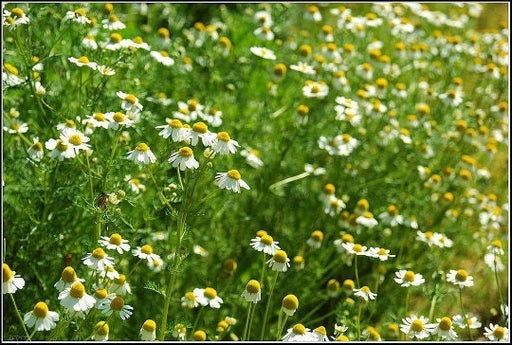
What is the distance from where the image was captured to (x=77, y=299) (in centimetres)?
225

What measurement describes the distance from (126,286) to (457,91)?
2.79m

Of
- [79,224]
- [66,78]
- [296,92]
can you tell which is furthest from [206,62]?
[79,224]

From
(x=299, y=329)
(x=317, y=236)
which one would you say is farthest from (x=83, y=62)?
(x=299, y=329)

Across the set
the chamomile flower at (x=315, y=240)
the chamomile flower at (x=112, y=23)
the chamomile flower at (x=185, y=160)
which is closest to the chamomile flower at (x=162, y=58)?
the chamomile flower at (x=112, y=23)

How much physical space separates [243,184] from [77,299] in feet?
2.23

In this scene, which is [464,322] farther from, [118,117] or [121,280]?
[118,117]

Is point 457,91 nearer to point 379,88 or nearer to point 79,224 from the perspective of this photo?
point 379,88

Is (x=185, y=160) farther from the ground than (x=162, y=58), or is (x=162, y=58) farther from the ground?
(x=185, y=160)

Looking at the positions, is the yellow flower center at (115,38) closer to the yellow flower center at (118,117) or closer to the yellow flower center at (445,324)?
the yellow flower center at (118,117)

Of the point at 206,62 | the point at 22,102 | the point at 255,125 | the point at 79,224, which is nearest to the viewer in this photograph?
the point at 79,224

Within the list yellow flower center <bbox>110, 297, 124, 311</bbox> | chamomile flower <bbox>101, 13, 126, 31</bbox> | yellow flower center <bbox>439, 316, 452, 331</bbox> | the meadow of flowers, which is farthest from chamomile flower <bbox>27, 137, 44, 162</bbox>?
yellow flower center <bbox>439, 316, 452, 331</bbox>

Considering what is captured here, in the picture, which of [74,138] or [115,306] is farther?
[74,138]

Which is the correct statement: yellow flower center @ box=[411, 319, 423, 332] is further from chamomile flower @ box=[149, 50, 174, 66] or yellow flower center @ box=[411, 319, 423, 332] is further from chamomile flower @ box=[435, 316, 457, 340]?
chamomile flower @ box=[149, 50, 174, 66]

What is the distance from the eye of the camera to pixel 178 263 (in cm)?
243
